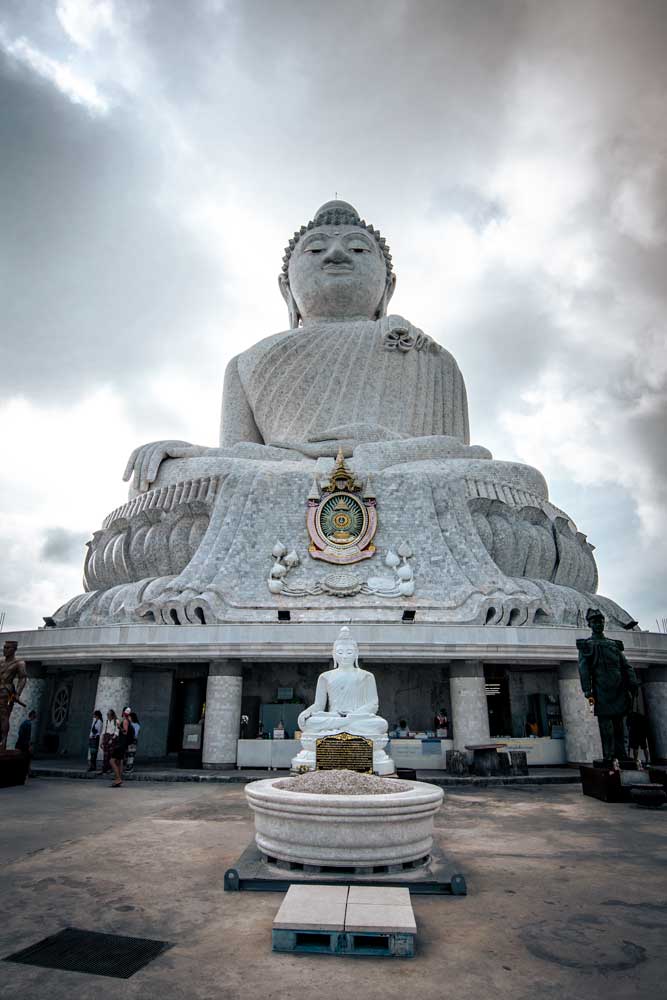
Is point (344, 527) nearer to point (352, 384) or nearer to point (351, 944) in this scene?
point (352, 384)

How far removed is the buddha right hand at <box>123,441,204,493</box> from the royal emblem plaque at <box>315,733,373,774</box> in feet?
33.7

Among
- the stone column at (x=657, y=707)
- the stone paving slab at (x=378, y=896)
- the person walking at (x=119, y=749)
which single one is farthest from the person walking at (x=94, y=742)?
the stone column at (x=657, y=707)

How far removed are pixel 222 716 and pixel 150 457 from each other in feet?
21.5

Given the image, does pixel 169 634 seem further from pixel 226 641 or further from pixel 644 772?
pixel 644 772

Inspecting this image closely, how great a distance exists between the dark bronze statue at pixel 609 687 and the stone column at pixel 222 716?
5.52m

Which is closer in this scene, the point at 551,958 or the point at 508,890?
the point at 551,958

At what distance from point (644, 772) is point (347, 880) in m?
→ 5.54

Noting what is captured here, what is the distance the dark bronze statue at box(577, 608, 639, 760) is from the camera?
8086 millimetres

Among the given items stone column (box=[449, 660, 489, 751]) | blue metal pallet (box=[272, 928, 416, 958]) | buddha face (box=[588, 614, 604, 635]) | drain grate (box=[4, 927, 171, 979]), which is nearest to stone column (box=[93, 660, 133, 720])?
stone column (box=[449, 660, 489, 751])

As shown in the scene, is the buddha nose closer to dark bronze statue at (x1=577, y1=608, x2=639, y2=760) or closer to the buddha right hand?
the buddha right hand

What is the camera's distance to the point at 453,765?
388 inches

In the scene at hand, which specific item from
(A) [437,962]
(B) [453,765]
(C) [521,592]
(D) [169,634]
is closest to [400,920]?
(A) [437,962]

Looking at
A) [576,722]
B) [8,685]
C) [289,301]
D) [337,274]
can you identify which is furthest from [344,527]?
[289,301]

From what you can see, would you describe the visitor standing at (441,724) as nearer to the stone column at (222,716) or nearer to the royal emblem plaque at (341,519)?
the royal emblem plaque at (341,519)
